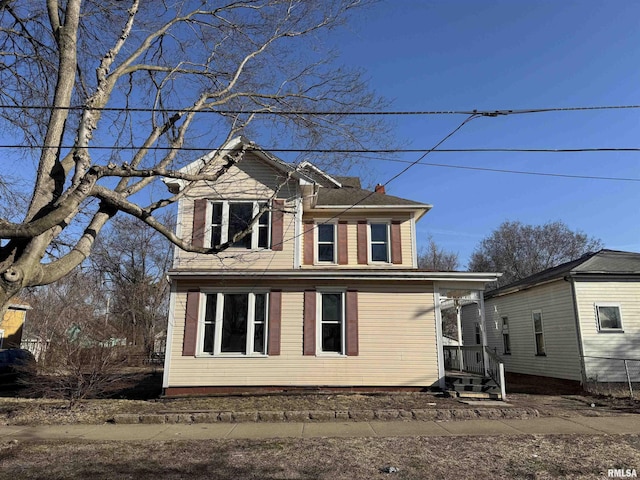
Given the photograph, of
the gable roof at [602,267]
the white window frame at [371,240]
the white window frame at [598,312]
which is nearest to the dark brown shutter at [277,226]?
the white window frame at [371,240]

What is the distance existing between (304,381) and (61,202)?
8.26 m

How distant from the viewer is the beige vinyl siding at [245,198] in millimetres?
12883

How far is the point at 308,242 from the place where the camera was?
46.2ft

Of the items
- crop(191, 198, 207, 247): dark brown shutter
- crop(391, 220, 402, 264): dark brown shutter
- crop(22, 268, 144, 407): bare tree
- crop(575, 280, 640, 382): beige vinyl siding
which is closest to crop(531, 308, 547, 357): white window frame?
crop(575, 280, 640, 382): beige vinyl siding

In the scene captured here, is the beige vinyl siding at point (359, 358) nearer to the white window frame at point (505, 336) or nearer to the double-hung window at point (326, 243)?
the double-hung window at point (326, 243)

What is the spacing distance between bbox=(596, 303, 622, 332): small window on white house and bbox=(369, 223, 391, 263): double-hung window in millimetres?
6724

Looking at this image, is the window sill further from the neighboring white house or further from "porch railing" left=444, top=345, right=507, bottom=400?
the neighboring white house

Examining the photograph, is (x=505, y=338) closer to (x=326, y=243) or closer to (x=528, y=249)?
(x=326, y=243)

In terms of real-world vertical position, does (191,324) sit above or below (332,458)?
above

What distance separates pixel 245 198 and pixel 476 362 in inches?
357

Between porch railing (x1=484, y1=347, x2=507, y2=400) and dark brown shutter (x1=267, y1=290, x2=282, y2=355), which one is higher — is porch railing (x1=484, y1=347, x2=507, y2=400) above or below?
below

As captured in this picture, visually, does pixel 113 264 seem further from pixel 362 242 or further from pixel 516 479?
pixel 516 479

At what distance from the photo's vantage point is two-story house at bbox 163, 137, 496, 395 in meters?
12.2
